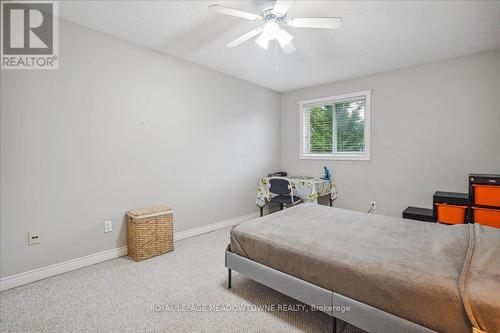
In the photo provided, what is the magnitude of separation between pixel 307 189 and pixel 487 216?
2043 millimetres

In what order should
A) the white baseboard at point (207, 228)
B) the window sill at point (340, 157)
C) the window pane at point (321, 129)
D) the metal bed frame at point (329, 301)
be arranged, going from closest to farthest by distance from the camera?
the metal bed frame at point (329, 301)
the white baseboard at point (207, 228)
the window sill at point (340, 157)
the window pane at point (321, 129)

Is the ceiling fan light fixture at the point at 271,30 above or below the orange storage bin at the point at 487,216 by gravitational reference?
above

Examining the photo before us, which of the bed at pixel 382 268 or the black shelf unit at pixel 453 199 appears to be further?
the black shelf unit at pixel 453 199

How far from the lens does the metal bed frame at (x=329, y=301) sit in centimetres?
125

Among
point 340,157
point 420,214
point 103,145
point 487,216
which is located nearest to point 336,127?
point 340,157

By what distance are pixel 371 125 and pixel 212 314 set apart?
3.54 m

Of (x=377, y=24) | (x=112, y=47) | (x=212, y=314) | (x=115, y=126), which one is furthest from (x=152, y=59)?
(x=212, y=314)

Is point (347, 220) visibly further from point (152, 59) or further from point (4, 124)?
point (4, 124)

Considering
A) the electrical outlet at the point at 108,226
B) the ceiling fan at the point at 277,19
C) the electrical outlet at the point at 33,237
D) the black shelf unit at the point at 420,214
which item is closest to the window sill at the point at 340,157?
the black shelf unit at the point at 420,214

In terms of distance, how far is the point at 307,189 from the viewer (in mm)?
3688

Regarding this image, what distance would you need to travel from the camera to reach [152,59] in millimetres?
2982

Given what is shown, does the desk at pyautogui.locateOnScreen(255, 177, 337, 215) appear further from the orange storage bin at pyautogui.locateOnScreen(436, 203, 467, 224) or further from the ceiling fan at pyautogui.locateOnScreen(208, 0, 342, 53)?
the ceiling fan at pyautogui.locateOnScreen(208, 0, 342, 53)

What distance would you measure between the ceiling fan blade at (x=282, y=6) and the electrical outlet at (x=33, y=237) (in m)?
2.87

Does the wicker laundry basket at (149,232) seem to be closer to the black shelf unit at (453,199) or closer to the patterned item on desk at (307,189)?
the patterned item on desk at (307,189)
